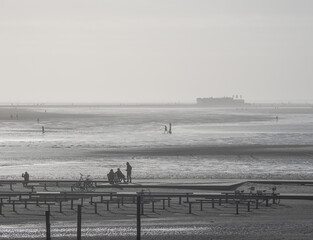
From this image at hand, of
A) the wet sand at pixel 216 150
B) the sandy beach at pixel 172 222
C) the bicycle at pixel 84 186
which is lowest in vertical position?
the sandy beach at pixel 172 222

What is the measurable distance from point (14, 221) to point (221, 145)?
175 ft

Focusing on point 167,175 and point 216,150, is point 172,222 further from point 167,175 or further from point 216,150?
point 216,150

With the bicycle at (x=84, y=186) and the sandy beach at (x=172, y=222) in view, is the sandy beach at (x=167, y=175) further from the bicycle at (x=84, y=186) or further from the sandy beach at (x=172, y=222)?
the bicycle at (x=84, y=186)

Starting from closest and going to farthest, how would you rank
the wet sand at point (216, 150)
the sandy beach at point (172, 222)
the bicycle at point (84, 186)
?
the sandy beach at point (172, 222) → the bicycle at point (84, 186) → the wet sand at point (216, 150)

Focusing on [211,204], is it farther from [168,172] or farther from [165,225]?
[168,172]

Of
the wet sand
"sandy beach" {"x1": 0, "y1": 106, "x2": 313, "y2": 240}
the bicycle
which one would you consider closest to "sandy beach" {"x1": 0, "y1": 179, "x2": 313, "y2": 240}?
"sandy beach" {"x1": 0, "y1": 106, "x2": 313, "y2": 240}

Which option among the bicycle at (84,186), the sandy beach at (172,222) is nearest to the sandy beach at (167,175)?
the sandy beach at (172,222)

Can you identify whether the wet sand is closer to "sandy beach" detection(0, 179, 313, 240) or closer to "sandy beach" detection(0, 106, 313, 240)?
"sandy beach" detection(0, 106, 313, 240)

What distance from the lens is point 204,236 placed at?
28078 mm

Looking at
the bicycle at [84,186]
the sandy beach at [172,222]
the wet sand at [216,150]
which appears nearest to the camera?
the sandy beach at [172,222]

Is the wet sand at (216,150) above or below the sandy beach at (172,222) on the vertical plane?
above

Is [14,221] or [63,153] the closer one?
[14,221]

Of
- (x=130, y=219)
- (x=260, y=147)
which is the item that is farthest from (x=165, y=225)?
(x=260, y=147)

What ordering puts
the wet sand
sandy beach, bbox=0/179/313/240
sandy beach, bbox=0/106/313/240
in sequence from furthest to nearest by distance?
the wet sand < sandy beach, bbox=0/106/313/240 < sandy beach, bbox=0/179/313/240
